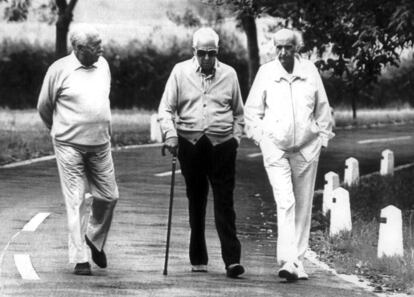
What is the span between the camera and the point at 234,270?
10.8 metres

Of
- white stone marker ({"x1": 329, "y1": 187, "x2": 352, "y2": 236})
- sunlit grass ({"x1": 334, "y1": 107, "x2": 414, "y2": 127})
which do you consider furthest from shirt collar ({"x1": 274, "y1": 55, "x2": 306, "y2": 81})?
sunlit grass ({"x1": 334, "y1": 107, "x2": 414, "y2": 127})

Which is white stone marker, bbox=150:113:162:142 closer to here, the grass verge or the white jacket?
the grass verge

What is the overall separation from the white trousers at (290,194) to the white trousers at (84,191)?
132 centimetres

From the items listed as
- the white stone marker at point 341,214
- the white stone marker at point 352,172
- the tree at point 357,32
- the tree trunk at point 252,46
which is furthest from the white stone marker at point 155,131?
the white stone marker at point 341,214

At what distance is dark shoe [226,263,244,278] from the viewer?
35.3ft

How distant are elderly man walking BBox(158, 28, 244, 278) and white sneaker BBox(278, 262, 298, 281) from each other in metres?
0.35

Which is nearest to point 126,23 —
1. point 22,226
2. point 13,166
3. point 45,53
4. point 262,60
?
point 262,60

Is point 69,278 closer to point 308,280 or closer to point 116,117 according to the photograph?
point 308,280

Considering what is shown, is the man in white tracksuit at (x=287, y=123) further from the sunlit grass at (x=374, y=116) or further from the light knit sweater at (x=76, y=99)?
the sunlit grass at (x=374, y=116)

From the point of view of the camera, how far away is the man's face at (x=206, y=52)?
10695mm

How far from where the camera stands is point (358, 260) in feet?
40.5

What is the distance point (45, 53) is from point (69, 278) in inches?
1376

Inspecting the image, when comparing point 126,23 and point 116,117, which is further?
point 126,23

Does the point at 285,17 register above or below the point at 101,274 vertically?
above
